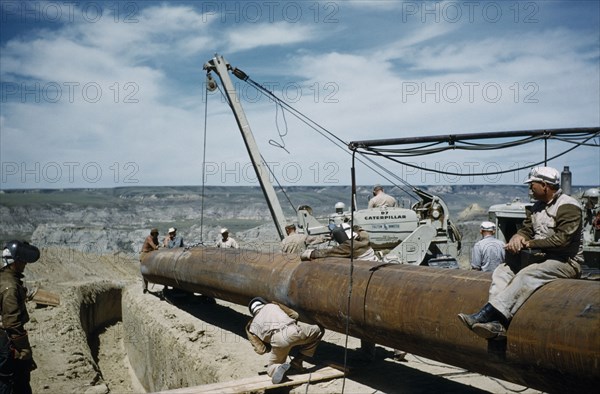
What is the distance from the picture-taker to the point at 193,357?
8.21 m

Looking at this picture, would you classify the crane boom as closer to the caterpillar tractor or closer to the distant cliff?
the caterpillar tractor

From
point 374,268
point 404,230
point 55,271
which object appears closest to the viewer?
point 374,268

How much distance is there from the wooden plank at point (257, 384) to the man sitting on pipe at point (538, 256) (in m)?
2.36

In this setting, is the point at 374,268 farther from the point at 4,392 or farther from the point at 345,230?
the point at 4,392

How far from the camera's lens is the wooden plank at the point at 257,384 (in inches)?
225

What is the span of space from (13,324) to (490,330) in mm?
5214

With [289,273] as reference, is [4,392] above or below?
below

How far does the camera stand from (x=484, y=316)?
4297 millimetres

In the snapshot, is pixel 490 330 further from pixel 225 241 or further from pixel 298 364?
pixel 225 241

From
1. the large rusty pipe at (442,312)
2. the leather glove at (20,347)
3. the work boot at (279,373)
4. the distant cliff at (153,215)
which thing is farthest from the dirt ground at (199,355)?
the distant cliff at (153,215)

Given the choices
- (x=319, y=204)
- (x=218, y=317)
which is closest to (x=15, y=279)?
(x=218, y=317)

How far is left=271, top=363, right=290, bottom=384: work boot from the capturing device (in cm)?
588

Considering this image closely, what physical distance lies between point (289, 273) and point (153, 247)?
699 cm

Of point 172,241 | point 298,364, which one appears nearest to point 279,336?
point 298,364
